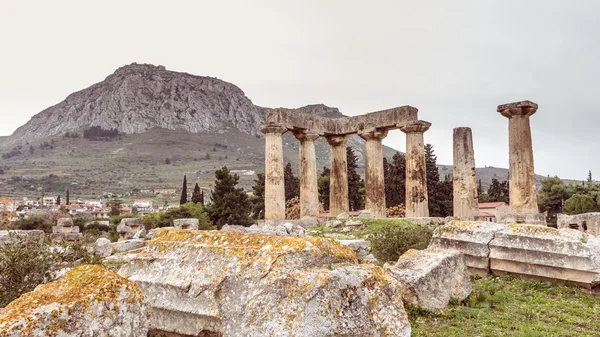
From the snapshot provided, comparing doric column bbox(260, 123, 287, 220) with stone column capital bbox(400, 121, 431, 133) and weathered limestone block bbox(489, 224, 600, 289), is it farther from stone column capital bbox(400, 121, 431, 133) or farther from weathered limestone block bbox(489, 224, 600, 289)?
weathered limestone block bbox(489, 224, 600, 289)

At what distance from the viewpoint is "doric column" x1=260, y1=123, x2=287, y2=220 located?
81.9 feet

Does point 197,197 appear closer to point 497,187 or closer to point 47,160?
point 497,187

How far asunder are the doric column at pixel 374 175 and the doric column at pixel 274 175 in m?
5.34

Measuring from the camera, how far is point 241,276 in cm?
488

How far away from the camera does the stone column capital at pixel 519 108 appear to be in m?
22.1

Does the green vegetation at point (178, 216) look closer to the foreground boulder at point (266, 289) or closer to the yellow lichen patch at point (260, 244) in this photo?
the yellow lichen patch at point (260, 244)

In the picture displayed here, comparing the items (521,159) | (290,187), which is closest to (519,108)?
(521,159)

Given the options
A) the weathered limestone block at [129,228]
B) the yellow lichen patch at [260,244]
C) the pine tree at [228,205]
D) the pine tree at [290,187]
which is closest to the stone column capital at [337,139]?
the weathered limestone block at [129,228]

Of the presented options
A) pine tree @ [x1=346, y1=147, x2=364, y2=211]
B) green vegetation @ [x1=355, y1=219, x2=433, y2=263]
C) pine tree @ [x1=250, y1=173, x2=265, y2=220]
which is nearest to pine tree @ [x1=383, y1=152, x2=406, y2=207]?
pine tree @ [x1=346, y1=147, x2=364, y2=211]

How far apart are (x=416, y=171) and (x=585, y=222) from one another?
9240 millimetres

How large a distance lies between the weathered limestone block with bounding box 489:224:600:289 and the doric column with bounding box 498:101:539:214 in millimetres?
13285

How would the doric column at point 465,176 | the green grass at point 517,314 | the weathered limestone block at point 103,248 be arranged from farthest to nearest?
the doric column at point 465,176 → the weathered limestone block at point 103,248 → the green grass at point 517,314

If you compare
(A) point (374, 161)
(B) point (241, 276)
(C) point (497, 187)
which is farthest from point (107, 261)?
(C) point (497, 187)

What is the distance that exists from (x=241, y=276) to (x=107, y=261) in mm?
10409
